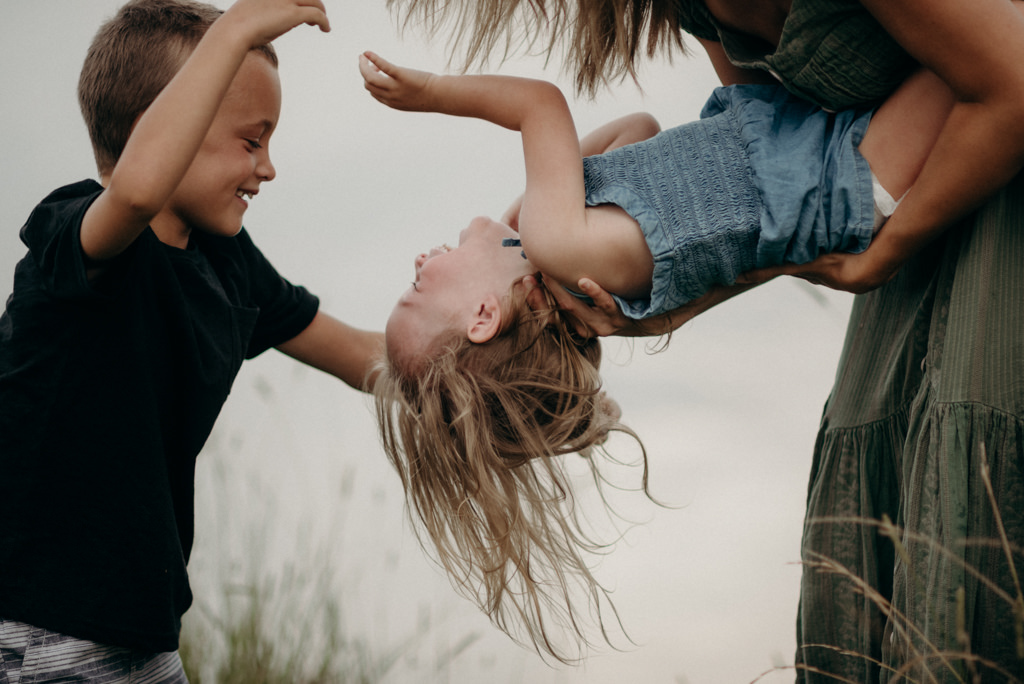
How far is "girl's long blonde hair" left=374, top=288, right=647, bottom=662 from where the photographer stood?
6.08 feet

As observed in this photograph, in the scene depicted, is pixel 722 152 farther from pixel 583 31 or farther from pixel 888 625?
pixel 888 625

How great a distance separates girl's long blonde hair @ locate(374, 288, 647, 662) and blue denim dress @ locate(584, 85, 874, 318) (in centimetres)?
39

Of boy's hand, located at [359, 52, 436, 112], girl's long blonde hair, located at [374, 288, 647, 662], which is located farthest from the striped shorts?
boy's hand, located at [359, 52, 436, 112]

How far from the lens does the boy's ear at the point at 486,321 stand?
180cm

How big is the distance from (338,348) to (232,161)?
0.70m

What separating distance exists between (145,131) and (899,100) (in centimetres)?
125

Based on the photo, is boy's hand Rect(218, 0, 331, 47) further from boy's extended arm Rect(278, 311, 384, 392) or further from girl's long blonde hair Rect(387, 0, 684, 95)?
boy's extended arm Rect(278, 311, 384, 392)

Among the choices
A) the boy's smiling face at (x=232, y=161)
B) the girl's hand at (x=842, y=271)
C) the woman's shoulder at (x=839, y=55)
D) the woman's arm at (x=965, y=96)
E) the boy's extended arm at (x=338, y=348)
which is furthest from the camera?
the boy's extended arm at (x=338, y=348)

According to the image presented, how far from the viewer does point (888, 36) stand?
48.4 inches

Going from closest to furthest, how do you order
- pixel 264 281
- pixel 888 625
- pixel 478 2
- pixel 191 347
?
1. pixel 888 625
2. pixel 478 2
3. pixel 191 347
4. pixel 264 281

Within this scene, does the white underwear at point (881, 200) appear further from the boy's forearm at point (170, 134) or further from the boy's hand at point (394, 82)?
the boy's forearm at point (170, 134)

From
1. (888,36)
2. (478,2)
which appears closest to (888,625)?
(888,36)

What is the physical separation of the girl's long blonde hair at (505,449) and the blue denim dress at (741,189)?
0.39m

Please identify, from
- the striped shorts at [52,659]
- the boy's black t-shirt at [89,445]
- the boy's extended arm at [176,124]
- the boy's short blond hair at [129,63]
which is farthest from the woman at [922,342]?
the striped shorts at [52,659]
